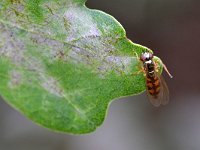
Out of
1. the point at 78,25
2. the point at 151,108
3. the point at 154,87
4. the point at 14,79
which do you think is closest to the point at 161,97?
the point at 154,87

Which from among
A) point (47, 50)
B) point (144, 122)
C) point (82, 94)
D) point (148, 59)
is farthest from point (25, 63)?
point (144, 122)

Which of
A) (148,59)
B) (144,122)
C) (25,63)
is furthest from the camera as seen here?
(144,122)

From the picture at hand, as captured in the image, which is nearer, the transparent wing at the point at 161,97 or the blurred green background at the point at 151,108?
the transparent wing at the point at 161,97

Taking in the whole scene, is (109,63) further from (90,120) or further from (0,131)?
(0,131)

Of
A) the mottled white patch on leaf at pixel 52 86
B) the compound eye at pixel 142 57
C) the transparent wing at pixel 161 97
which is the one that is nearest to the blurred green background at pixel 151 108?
the transparent wing at pixel 161 97

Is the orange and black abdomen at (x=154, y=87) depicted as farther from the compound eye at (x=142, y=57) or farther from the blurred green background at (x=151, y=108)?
the blurred green background at (x=151, y=108)

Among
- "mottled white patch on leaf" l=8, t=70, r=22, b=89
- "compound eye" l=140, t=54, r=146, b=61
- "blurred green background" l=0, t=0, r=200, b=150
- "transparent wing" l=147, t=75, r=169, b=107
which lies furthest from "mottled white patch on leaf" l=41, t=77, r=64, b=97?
"blurred green background" l=0, t=0, r=200, b=150
